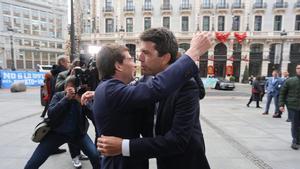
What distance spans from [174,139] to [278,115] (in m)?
8.53

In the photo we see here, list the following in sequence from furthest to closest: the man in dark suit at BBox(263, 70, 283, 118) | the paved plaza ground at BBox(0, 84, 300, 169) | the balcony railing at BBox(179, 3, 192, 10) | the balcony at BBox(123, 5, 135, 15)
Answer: the balcony at BBox(123, 5, 135, 15) → the balcony railing at BBox(179, 3, 192, 10) → the man in dark suit at BBox(263, 70, 283, 118) → the paved plaza ground at BBox(0, 84, 300, 169)

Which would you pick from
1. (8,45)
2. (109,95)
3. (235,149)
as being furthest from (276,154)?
(8,45)

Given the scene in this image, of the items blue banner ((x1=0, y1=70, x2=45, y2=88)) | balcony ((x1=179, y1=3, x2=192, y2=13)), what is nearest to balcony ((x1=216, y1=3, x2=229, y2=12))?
balcony ((x1=179, y1=3, x2=192, y2=13))

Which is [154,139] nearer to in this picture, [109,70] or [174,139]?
[174,139]

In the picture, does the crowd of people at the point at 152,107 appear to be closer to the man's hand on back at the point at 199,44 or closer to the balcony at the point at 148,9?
the man's hand on back at the point at 199,44

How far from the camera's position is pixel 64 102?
2.72m

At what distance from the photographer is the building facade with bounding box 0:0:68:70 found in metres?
49.9

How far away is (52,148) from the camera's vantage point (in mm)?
2918

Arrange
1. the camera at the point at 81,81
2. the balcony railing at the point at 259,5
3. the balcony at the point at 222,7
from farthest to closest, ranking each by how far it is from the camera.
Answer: the balcony at the point at 222,7 → the balcony railing at the point at 259,5 → the camera at the point at 81,81

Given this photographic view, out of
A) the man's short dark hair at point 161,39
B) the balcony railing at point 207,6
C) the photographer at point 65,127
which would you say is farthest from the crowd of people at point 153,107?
the balcony railing at point 207,6

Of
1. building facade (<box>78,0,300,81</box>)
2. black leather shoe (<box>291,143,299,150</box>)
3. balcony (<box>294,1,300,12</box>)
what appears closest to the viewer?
black leather shoe (<box>291,143,299,150</box>)

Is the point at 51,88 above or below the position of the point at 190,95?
below

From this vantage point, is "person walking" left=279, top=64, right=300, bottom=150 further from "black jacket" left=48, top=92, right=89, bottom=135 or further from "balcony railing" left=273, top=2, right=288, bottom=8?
"balcony railing" left=273, top=2, right=288, bottom=8

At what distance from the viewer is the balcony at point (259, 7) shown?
112 feet
